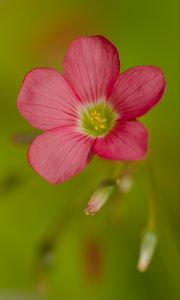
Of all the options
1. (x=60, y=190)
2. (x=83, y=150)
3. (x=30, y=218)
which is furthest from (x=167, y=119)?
(x=83, y=150)

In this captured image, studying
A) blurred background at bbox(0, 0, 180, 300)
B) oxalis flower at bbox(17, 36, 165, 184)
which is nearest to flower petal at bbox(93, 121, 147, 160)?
oxalis flower at bbox(17, 36, 165, 184)

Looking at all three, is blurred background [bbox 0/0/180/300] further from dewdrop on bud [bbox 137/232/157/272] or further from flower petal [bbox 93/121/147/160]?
flower petal [bbox 93/121/147/160]

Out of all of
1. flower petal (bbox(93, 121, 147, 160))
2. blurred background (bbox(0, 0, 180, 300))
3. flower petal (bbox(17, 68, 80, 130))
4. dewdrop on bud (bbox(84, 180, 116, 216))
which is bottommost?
blurred background (bbox(0, 0, 180, 300))

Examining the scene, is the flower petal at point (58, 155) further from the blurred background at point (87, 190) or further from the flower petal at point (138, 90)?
the blurred background at point (87, 190)

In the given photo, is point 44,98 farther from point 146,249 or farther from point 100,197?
point 146,249

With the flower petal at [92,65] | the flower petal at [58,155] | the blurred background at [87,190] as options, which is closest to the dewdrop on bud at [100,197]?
the flower petal at [58,155]

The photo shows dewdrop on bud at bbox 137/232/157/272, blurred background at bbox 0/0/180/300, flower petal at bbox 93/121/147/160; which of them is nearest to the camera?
flower petal at bbox 93/121/147/160

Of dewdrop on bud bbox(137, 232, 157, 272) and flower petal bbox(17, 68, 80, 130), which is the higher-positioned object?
flower petal bbox(17, 68, 80, 130)
